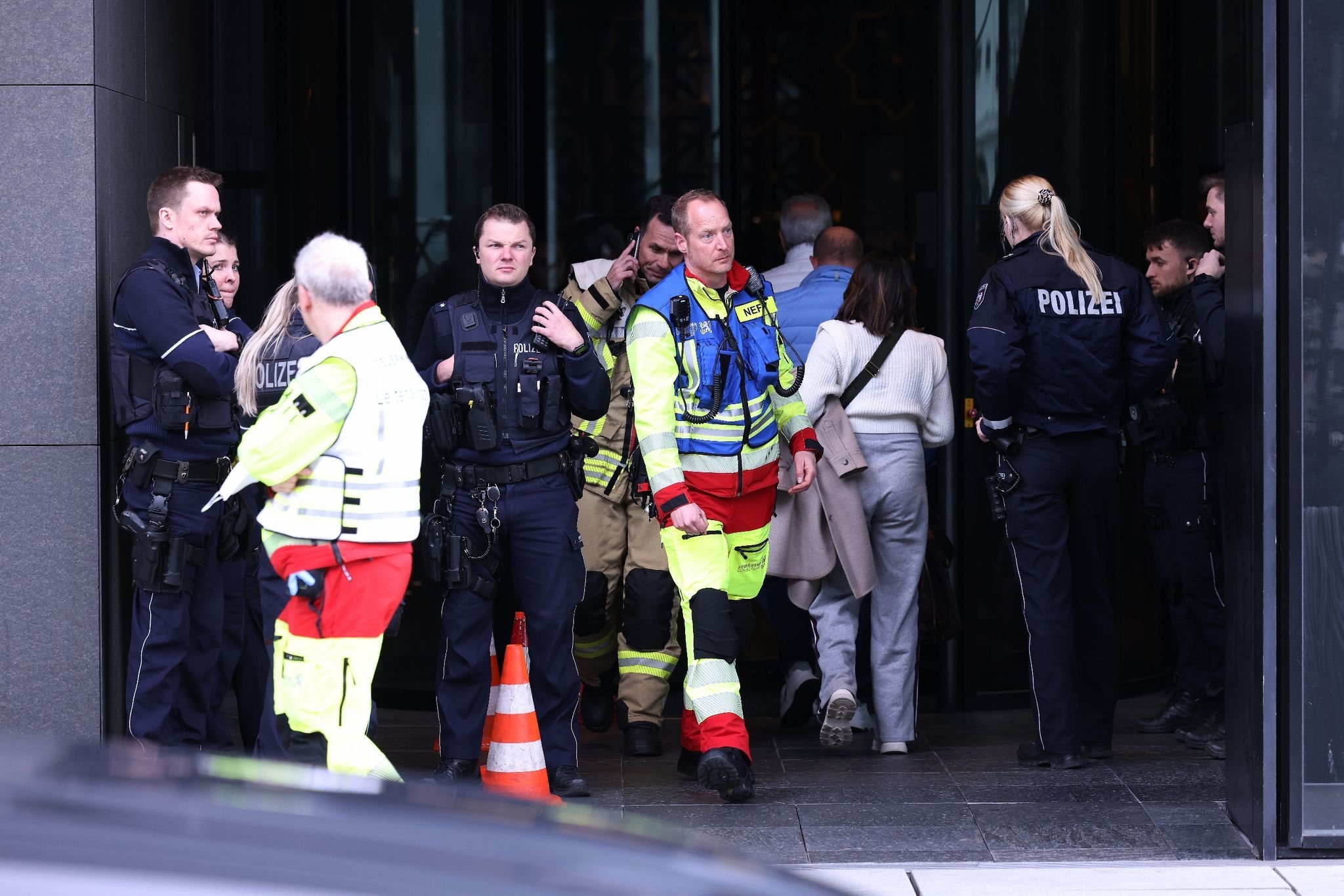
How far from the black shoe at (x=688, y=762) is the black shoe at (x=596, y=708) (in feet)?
2.59

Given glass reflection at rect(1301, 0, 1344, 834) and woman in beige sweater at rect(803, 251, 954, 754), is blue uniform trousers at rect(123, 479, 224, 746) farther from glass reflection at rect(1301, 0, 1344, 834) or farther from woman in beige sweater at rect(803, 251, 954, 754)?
glass reflection at rect(1301, 0, 1344, 834)

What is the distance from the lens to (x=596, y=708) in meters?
7.36

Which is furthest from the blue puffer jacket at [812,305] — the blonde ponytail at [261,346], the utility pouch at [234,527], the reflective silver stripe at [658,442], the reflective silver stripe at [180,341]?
the reflective silver stripe at [180,341]

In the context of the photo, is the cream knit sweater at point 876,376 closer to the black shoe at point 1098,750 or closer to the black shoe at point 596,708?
the black shoe at point 1098,750

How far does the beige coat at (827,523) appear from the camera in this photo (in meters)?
6.85

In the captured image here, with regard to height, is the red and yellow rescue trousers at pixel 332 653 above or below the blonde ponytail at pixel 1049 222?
below

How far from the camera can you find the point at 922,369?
22.7ft

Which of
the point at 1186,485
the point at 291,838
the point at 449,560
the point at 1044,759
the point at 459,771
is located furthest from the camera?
the point at 1186,485

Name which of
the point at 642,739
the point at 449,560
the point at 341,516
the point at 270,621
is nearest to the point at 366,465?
the point at 341,516

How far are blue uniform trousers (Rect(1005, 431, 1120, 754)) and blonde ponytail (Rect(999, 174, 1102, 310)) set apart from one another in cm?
61

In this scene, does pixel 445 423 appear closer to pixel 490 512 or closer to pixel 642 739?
pixel 490 512

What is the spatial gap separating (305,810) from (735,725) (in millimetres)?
4179

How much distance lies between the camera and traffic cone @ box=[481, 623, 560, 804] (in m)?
5.96

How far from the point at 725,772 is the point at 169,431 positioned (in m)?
2.13
